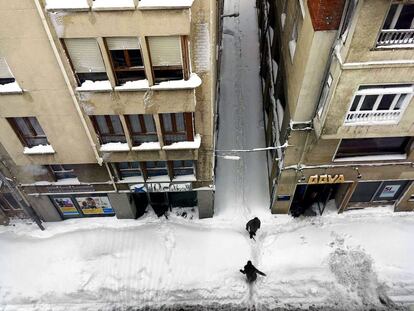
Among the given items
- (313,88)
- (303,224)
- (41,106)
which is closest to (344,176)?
(303,224)

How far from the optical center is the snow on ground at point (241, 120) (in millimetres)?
26297

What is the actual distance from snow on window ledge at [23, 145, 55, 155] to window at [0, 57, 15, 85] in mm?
3908

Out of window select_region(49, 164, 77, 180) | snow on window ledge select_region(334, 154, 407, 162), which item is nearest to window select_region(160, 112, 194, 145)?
window select_region(49, 164, 77, 180)

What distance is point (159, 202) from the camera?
25875 millimetres

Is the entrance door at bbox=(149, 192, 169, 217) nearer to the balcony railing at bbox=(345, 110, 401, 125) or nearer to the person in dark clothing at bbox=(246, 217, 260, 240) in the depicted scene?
the person in dark clothing at bbox=(246, 217, 260, 240)

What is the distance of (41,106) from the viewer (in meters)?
17.7

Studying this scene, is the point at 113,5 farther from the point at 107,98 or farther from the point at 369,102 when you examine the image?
the point at 369,102

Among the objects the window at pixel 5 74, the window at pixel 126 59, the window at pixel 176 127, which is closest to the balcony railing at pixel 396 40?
the window at pixel 176 127

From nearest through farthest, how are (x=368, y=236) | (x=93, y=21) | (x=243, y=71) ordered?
(x=93, y=21) → (x=368, y=236) → (x=243, y=71)

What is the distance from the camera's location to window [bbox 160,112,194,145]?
61.5 ft

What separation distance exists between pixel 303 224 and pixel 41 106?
1718 cm

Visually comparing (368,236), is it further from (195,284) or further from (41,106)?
(41,106)

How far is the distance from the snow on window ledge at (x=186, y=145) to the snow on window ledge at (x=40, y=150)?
5.83 meters

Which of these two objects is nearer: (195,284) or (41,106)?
(41,106)
